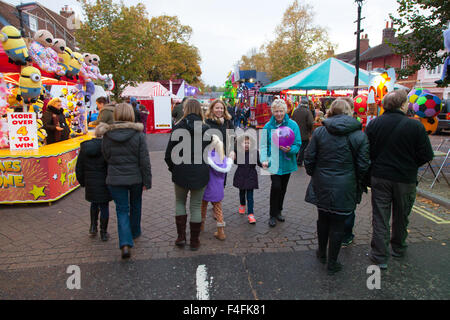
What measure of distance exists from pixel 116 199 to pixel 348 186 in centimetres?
255

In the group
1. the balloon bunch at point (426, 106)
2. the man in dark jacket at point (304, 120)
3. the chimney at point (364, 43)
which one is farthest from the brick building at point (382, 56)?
the balloon bunch at point (426, 106)

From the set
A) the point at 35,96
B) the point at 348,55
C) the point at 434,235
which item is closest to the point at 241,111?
the point at 35,96

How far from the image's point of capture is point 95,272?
3.25 meters

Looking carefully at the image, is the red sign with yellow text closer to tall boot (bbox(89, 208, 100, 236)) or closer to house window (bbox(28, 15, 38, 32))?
tall boot (bbox(89, 208, 100, 236))

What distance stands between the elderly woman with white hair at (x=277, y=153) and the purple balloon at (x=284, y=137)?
59mm

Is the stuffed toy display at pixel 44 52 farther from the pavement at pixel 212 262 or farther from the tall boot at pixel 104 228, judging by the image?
the tall boot at pixel 104 228

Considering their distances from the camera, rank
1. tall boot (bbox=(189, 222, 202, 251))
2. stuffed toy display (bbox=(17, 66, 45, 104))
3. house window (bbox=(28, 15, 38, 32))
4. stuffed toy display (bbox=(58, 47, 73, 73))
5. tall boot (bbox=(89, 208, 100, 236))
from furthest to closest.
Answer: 1. house window (bbox=(28, 15, 38, 32))
2. stuffed toy display (bbox=(58, 47, 73, 73))
3. stuffed toy display (bbox=(17, 66, 45, 104))
4. tall boot (bbox=(89, 208, 100, 236))
5. tall boot (bbox=(189, 222, 202, 251))

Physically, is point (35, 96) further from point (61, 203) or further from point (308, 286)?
point (308, 286)

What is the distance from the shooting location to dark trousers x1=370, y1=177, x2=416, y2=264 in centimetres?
329

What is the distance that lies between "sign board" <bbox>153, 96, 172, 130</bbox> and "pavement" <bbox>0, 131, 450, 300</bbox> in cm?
1248

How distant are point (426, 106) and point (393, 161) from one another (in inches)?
153

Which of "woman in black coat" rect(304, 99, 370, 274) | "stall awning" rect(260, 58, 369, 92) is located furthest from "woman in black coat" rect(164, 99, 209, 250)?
"stall awning" rect(260, 58, 369, 92)

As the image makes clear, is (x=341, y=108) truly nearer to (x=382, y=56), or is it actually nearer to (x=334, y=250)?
(x=334, y=250)

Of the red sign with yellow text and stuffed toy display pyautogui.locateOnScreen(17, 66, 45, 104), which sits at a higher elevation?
stuffed toy display pyautogui.locateOnScreen(17, 66, 45, 104)
